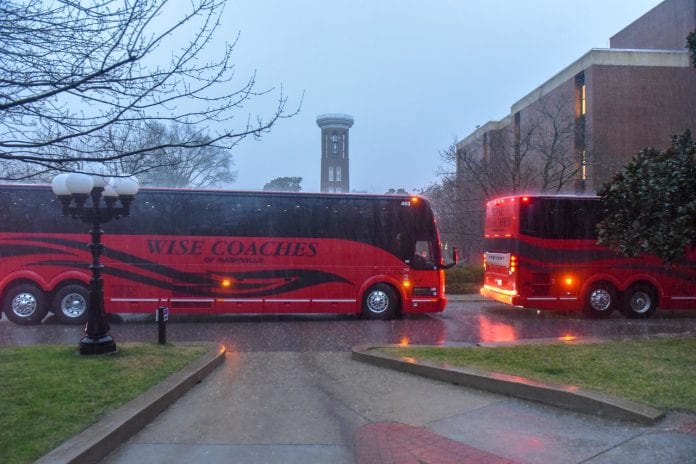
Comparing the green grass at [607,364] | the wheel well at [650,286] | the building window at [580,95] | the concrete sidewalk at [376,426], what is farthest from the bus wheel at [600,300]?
the building window at [580,95]

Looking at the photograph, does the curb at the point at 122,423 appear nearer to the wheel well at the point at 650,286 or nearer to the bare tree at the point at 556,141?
the wheel well at the point at 650,286

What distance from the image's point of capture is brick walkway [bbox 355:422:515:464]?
15.5 feet

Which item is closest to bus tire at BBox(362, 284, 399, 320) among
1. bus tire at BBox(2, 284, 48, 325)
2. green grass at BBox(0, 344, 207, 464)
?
green grass at BBox(0, 344, 207, 464)

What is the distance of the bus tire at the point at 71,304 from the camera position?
13.4 meters

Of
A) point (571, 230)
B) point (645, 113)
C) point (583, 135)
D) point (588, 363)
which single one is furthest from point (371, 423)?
point (645, 113)

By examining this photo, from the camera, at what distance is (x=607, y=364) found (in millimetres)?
7738

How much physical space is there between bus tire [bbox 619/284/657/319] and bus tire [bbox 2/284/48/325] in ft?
49.6

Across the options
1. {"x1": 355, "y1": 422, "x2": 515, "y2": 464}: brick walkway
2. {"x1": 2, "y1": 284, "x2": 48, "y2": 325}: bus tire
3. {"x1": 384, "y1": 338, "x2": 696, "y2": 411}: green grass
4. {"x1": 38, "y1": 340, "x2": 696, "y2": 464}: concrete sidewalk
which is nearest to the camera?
{"x1": 355, "y1": 422, "x2": 515, "y2": 464}: brick walkway

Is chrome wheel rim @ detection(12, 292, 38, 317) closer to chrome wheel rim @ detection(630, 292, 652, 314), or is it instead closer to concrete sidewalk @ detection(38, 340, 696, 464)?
concrete sidewalk @ detection(38, 340, 696, 464)

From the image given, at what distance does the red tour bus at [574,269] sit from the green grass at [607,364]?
15.5ft

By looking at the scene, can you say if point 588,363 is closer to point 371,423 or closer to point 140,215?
point 371,423

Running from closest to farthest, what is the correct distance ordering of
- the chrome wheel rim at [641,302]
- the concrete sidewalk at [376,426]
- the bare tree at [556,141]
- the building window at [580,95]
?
the concrete sidewalk at [376,426] → the chrome wheel rim at [641,302] → the bare tree at [556,141] → the building window at [580,95]

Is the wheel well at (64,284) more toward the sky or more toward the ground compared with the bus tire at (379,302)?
more toward the sky

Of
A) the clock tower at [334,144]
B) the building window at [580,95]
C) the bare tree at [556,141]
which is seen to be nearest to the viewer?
the bare tree at [556,141]
